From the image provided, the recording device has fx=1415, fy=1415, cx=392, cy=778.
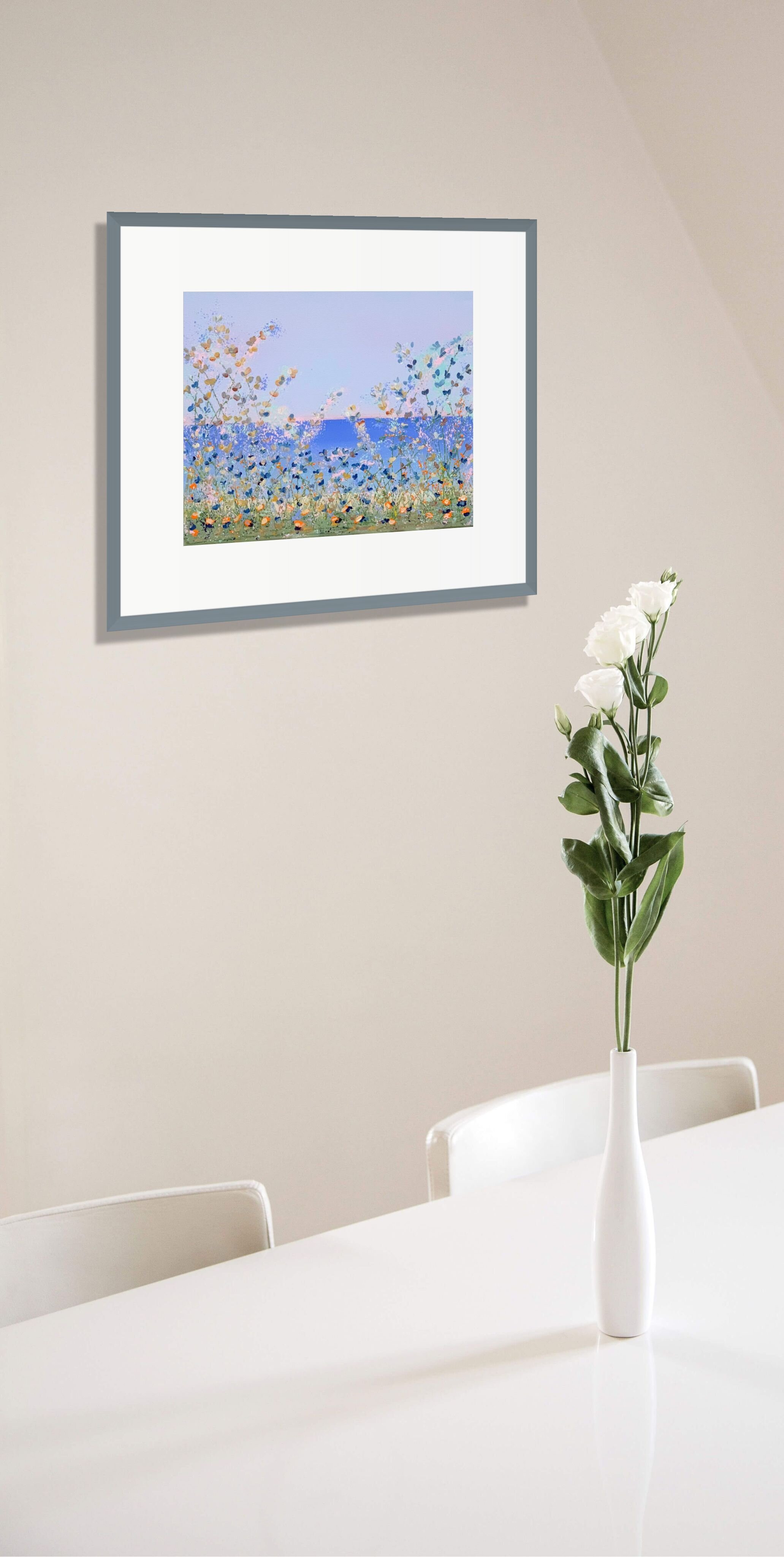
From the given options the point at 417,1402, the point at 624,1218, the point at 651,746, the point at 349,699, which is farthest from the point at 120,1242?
the point at 349,699

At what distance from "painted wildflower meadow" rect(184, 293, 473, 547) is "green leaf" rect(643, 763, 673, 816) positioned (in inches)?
48.0

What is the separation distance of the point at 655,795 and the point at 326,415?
4.35 ft

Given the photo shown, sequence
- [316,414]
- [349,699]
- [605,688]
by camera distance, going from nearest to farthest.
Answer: [605,688] < [316,414] < [349,699]

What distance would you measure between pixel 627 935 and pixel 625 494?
161 cm

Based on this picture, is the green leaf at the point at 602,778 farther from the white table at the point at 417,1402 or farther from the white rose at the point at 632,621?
the white table at the point at 417,1402

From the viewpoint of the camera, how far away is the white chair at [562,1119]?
173 centimetres

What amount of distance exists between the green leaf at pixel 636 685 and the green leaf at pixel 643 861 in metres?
0.12

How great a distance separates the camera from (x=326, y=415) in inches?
93.5

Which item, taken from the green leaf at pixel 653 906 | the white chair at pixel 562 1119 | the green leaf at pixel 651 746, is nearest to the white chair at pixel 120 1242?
the white chair at pixel 562 1119

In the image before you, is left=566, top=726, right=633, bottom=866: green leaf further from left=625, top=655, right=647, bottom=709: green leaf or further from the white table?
the white table

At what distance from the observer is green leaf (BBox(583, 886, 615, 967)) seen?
50.9 inches

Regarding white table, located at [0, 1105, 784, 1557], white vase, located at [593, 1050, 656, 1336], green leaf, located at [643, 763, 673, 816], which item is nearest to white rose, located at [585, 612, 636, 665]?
green leaf, located at [643, 763, 673, 816]

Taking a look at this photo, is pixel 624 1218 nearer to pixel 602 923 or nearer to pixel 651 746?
pixel 602 923

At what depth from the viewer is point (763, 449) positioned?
288 centimetres
